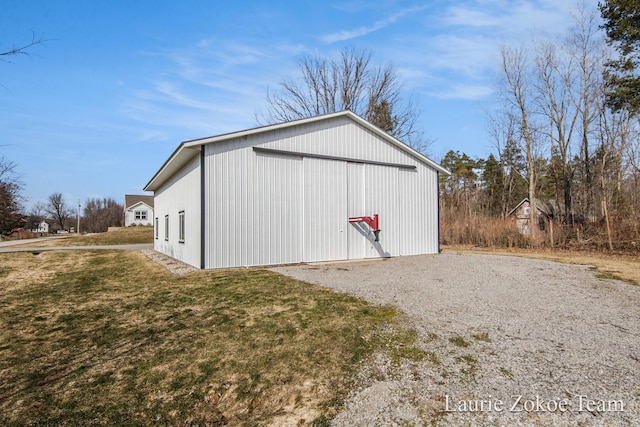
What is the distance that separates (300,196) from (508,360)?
7500mm

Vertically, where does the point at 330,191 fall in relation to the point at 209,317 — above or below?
above

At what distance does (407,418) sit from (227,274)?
20.2 ft

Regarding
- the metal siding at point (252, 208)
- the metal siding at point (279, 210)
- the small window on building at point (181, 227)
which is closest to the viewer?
the metal siding at point (252, 208)

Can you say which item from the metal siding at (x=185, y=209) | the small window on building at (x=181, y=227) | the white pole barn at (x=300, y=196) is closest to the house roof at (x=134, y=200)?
the metal siding at (x=185, y=209)

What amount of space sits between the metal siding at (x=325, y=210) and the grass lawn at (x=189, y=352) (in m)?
3.50

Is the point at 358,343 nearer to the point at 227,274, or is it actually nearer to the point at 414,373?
the point at 414,373

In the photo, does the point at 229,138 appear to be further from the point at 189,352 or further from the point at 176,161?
the point at 189,352

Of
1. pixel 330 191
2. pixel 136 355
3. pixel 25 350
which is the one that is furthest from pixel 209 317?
pixel 330 191

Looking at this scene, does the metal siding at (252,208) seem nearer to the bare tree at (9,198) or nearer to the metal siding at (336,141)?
the metal siding at (336,141)

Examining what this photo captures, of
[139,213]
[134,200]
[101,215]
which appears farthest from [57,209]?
[139,213]

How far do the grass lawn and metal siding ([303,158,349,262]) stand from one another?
138 inches

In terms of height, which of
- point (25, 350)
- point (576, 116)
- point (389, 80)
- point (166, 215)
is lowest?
point (25, 350)

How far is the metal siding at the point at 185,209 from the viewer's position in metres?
9.15

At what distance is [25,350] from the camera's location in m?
4.23
